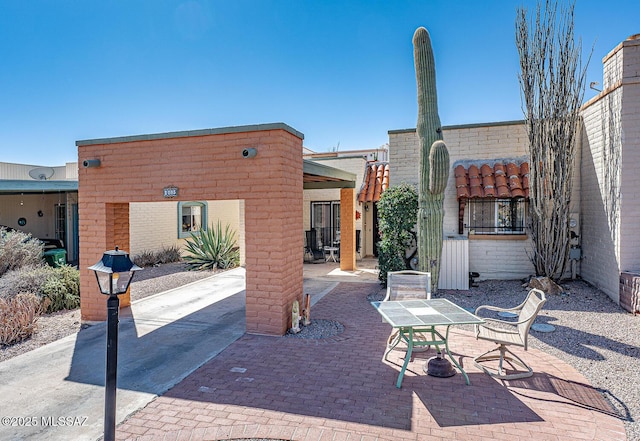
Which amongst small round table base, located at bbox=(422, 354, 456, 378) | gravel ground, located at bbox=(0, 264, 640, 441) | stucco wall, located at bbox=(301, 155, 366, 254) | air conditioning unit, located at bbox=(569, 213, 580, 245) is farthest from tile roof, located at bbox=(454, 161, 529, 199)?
small round table base, located at bbox=(422, 354, 456, 378)

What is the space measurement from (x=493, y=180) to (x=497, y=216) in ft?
3.46

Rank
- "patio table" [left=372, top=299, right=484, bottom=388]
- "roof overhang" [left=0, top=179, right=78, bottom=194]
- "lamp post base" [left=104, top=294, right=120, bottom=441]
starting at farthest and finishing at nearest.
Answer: "roof overhang" [left=0, top=179, right=78, bottom=194], "patio table" [left=372, top=299, right=484, bottom=388], "lamp post base" [left=104, top=294, right=120, bottom=441]

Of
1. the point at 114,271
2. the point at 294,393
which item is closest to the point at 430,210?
the point at 294,393

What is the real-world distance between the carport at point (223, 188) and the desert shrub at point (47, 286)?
1165 millimetres

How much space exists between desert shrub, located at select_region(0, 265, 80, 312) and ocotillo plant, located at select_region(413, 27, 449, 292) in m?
8.04

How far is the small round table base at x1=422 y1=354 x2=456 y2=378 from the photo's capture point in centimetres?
488

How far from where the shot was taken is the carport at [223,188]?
6270 millimetres

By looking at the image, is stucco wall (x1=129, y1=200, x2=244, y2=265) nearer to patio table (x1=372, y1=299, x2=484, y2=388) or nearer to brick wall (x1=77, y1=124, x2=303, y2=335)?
brick wall (x1=77, y1=124, x2=303, y2=335)

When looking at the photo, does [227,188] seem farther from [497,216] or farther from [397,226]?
[497,216]

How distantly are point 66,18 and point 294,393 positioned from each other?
444 inches

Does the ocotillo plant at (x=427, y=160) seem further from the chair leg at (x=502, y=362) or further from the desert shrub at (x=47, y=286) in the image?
the desert shrub at (x=47, y=286)

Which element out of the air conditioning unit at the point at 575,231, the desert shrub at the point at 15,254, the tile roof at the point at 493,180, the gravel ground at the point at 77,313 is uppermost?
the tile roof at the point at 493,180

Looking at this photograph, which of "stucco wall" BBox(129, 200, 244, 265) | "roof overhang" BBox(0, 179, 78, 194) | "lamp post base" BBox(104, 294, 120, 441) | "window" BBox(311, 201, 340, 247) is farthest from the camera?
"window" BBox(311, 201, 340, 247)

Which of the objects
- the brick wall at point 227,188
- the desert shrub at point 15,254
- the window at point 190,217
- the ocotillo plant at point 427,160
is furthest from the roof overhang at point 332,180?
the desert shrub at point 15,254
